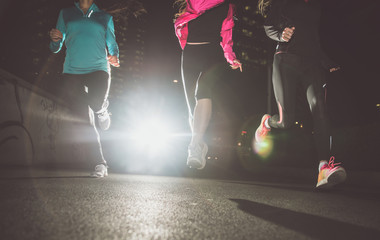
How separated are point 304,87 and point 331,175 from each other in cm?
121

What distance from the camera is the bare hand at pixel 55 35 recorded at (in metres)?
4.58

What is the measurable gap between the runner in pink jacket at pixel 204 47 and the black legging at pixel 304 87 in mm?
591

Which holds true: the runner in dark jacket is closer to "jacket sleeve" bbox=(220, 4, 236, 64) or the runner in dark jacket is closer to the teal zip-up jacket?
"jacket sleeve" bbox=(220, 4, 236, 64)

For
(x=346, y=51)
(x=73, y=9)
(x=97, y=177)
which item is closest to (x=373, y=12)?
Result: (x=346, y=51)

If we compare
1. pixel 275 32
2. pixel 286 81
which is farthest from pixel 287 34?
pixel 286 81

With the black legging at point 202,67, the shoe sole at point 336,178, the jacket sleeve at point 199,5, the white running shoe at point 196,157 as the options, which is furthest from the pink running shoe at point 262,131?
the jacket sleeve at point 199,5

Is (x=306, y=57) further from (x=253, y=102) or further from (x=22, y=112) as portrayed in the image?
(x=253, y=102)

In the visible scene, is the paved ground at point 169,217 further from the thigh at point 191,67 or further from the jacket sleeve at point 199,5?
the jacket sleeve at point 199,5

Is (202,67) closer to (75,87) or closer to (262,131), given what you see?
(262,131)

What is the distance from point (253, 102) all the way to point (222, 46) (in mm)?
19433

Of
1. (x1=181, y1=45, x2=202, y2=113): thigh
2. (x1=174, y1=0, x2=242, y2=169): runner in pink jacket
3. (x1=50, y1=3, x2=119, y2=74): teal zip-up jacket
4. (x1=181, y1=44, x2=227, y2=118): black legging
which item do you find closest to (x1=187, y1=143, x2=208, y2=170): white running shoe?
(x1=174, y1=0, x2=242, y2=169): runner in pink jacket

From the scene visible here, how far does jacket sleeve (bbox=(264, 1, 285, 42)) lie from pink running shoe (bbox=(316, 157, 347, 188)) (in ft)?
5.38

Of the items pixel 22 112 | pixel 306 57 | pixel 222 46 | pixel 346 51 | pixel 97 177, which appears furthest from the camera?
pixel 346 51

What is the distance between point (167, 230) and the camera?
5.03 ft
